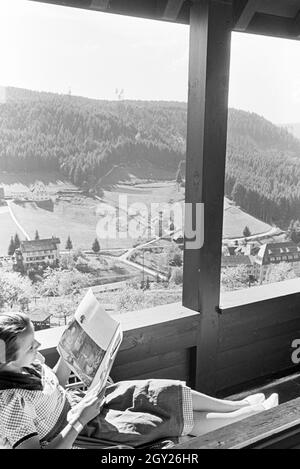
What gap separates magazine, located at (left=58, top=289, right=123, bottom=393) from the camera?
A: 5.46 ft

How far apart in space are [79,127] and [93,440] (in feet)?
4.47

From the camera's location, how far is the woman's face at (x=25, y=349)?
1.55 meters

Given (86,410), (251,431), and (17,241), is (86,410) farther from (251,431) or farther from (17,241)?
(17,241)

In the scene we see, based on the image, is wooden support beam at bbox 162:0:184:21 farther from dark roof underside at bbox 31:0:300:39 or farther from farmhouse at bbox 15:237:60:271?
farmhouse at bbox 15:237:60:271

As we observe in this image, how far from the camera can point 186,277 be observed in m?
2.51

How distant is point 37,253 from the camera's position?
2.16 m

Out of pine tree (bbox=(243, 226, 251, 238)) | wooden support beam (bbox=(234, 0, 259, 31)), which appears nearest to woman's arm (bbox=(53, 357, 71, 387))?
pine tree (bbox=(243, 226, 251, 238))

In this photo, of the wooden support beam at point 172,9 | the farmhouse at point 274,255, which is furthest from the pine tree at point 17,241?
the farmhouse at point 274,255

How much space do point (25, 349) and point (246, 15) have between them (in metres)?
1.89

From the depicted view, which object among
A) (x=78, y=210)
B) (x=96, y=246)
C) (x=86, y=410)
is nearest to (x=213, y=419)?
(x=86, y=410)

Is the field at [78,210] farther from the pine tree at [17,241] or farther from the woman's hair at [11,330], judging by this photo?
the woman's hair at [11,330]

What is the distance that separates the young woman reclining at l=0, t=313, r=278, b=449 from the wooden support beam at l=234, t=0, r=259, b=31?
1.75 m

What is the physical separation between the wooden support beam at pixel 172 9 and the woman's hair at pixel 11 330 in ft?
5.09

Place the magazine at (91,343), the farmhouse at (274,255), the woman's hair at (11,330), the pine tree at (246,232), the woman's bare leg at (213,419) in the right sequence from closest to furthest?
the woman's hair at (11,330) → the magazine at (91,343) → the woman's bare leg at (213,419) → the pine tree at (246,232) → the farmhouse at (274,255)
